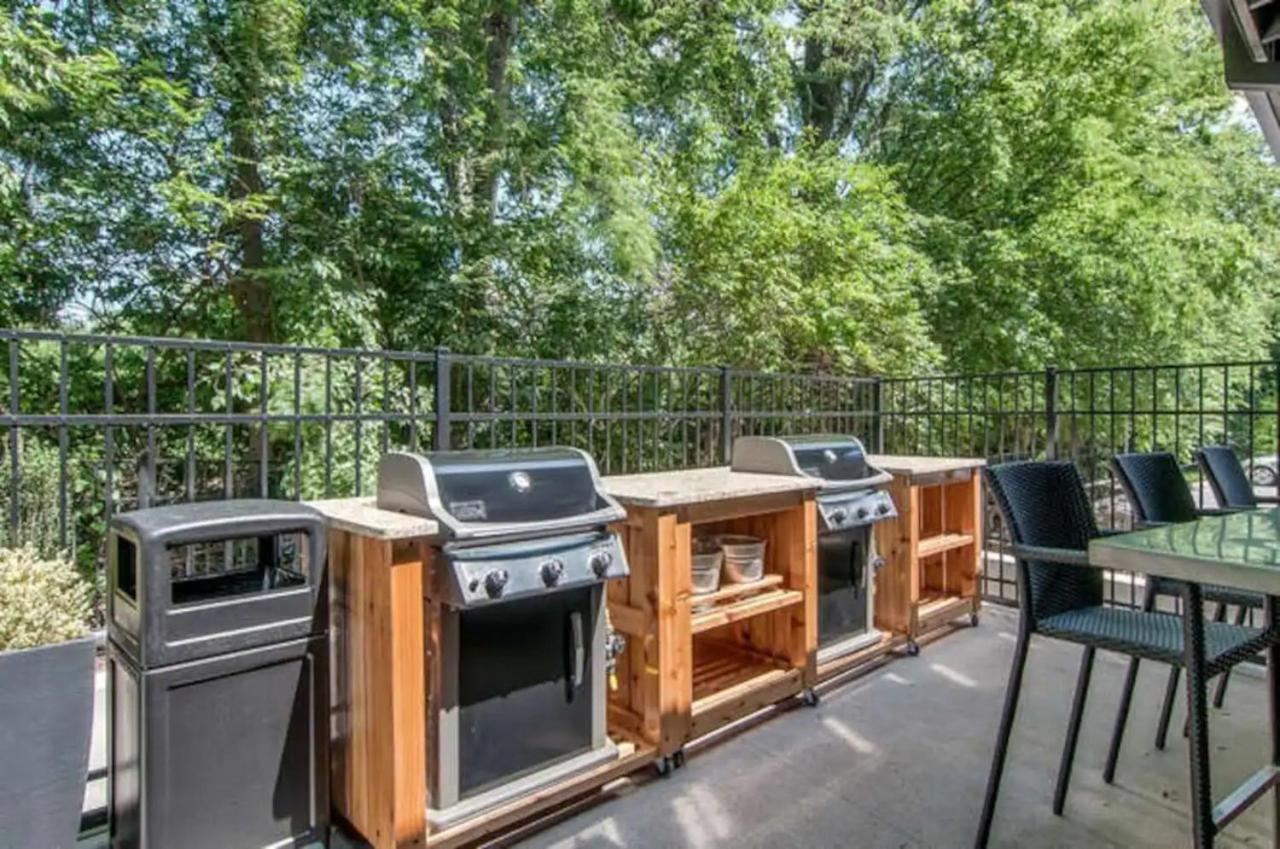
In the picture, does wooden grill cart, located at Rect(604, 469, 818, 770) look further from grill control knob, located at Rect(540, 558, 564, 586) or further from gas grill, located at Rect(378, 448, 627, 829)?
grill control knob, located at Rect(540, 558, 564, 586)

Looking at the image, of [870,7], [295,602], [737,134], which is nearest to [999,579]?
[295,602]

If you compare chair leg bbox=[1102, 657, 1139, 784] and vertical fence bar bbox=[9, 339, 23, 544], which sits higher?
vertical fence bar bbox=[9, 339, 23, 544]

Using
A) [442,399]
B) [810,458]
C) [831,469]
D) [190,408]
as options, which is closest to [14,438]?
[190,408]

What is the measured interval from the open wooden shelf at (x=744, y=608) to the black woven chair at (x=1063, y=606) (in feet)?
3.11

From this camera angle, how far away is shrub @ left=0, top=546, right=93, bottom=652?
5.36 feet

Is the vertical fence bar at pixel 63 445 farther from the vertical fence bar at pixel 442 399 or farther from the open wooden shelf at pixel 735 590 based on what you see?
the open wooden shelf at pixel 735 590

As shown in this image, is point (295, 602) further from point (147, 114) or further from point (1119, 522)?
point (1119, 522)

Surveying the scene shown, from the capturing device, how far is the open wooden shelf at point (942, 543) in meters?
3.76

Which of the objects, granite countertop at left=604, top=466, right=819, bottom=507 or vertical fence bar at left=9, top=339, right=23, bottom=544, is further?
granite countertop at left=604, top=466, right=819, bottom=507

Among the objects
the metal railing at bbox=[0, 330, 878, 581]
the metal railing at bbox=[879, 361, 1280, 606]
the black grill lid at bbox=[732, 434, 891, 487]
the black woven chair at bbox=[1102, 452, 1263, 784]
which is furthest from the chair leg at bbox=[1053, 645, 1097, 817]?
the metal railing at bbox=[0, 330, 878, 581]

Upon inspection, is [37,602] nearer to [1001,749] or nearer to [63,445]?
[63,445]

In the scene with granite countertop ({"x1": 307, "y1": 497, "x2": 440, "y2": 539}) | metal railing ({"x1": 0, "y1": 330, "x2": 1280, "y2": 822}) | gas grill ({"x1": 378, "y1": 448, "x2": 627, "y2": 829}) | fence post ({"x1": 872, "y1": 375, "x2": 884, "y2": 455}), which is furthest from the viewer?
fence post ({"x1": 872, "y1": 375, "x2": 884, "y2": 455})

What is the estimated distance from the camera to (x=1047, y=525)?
86.6 inches

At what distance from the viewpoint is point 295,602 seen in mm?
1932
